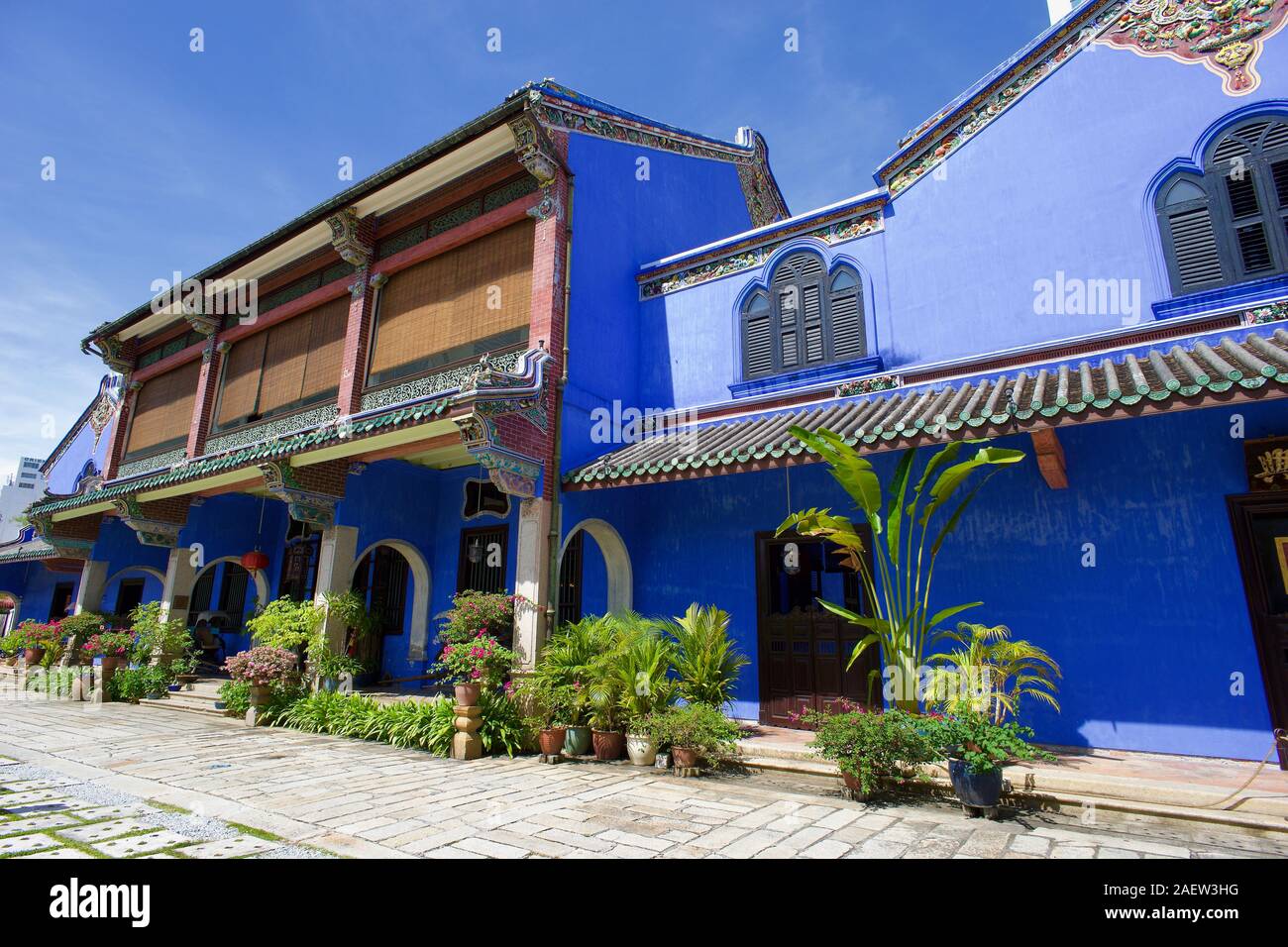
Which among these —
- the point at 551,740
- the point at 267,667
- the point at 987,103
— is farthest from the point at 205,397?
the point at 987,103

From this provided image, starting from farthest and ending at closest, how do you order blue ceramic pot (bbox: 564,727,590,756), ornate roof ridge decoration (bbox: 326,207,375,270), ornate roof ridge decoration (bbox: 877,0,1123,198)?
ornate roof ridge decoration (bbox: 326,207,375,270) → ornate roof ridge decoration (bbox: 877,0,1123,198) → blue ceramic pot (bbox: 564,727,590,756)

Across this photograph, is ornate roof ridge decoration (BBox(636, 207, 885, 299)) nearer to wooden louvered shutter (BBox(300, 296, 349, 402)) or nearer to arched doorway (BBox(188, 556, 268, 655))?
wooden louvered shutter (BBox(300, 296, 349, 402))

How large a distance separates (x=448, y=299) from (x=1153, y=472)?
994 centimetres

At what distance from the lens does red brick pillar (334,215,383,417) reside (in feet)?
38.1

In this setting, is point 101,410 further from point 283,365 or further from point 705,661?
point 705,661

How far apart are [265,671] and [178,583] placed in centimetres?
552

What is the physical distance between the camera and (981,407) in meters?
6.86

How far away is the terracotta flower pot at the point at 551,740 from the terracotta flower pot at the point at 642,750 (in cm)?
86

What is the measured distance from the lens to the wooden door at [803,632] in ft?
27.0

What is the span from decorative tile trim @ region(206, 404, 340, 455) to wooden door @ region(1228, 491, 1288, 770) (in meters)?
12.4

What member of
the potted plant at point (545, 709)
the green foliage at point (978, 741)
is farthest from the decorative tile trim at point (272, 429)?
the green foliage at point (978, 741)

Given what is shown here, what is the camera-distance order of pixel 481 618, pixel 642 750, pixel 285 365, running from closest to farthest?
1. pixel 642 750
2. pixel 481 618
3. pixel 285 365

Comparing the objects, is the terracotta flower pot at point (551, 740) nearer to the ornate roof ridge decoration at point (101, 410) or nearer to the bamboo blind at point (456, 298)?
the bamboo blind at point (456, 298)

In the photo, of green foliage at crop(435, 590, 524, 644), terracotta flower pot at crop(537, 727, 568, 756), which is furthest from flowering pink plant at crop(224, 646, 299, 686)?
terracotta flower pot at crop(537, 727, 568, 756)
